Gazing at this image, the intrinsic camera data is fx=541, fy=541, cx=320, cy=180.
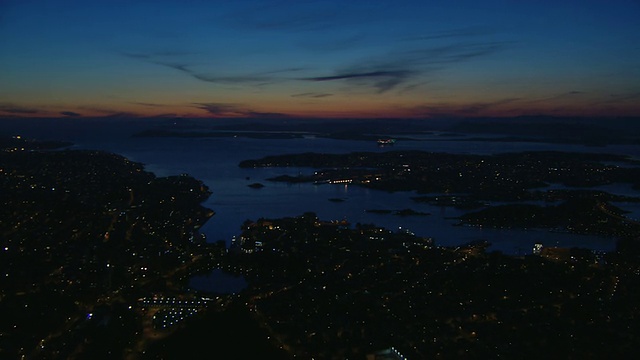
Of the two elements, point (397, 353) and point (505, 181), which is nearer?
point (397, 353)

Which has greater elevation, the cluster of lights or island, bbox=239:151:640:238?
island, bbox=239:151:640:238

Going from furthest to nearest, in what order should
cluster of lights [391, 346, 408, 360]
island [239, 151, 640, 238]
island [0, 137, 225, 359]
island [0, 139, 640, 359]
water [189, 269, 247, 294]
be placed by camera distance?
island [239, 151, 640, 238]
water [189, 269, 247, 294]
island [0, 137, 225, 359]
island [0, 139, 640, 359]
cluster of lights [391, 346, 408, 360]

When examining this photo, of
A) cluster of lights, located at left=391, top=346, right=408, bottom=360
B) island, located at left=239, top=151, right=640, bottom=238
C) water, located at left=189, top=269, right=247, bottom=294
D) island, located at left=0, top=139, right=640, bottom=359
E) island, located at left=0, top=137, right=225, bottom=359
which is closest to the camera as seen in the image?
cluster of lights, located at left=391, top=346, right=408, bottom=360

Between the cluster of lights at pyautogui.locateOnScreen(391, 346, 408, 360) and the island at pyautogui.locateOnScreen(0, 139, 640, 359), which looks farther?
the island at pyautogui.locateOnScreen(0, 139, 640, 359)

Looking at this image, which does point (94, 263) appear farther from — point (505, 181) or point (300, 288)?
point (505, 181)

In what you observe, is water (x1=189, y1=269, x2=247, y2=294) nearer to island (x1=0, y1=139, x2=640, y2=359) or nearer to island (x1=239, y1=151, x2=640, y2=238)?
island (x1=0, y1=139, x2=640, y2=359)

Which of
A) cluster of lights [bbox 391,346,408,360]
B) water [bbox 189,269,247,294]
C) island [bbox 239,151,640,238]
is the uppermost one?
island [bbox 239,151,640,238]

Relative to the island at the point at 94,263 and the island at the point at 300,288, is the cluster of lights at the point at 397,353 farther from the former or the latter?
the island at the point at 94,263

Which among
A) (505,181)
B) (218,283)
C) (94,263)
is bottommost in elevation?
(218,283)

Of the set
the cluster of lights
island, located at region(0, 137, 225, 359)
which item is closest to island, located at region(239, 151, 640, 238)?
island, located at region(0, 137, 225, 359)

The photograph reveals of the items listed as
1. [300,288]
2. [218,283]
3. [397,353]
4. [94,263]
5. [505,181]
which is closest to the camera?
[397,353]

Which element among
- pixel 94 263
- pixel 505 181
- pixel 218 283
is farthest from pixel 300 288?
pixel 505 181

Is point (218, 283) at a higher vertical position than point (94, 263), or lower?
lower
